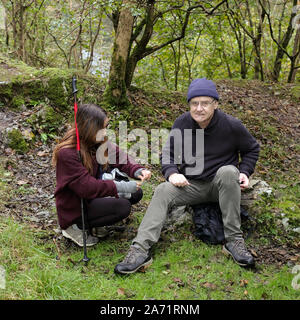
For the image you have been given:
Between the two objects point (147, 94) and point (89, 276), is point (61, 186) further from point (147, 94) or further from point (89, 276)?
point (147, 94)

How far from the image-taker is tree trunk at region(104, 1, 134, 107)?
555 cm

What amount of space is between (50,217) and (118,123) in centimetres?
233

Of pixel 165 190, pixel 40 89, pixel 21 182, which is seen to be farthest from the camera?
pixel 40 89

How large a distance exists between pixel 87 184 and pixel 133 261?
855 millimetres

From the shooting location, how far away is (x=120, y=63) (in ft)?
18.7

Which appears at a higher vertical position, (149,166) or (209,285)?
(149,166)

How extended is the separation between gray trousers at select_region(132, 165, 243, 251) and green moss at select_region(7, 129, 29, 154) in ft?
8.85

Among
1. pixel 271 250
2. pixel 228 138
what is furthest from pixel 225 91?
pixel 271 250

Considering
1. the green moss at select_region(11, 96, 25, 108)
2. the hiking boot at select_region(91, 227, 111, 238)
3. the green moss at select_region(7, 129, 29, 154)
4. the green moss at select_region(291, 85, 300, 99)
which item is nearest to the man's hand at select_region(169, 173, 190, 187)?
the hiking boot at select_region(91, 227, 111, 238)

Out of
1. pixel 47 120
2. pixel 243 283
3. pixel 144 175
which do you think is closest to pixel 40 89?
pixel 47 120

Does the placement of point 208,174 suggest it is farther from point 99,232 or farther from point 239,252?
point 99,232

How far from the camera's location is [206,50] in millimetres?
10648

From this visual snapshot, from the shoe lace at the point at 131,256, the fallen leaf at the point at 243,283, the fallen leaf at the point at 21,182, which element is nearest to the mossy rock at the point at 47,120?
the fallen leaf at the point at 21,182

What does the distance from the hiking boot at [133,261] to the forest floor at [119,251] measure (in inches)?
3.3
